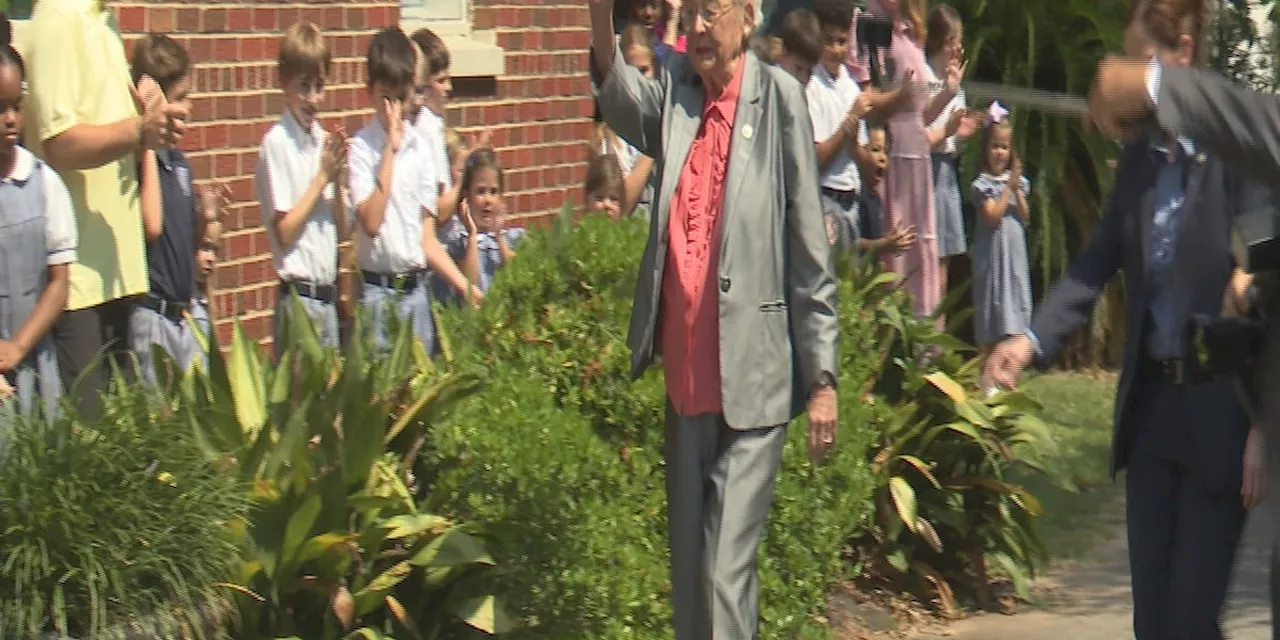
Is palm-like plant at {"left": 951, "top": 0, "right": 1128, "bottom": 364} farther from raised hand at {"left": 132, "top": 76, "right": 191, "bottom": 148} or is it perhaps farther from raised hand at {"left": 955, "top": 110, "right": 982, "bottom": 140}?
raised hand at {"left": 132, "top": 76, "right": 191, "bottom": 148}

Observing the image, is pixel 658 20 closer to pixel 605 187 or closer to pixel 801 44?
pixel 801 44

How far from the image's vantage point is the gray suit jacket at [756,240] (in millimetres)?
5637

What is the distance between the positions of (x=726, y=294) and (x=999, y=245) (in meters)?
6.13

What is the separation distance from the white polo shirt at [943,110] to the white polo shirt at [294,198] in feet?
13.9

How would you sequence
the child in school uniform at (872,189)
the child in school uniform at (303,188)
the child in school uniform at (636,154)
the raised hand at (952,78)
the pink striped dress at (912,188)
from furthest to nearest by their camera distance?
the pink striped dress at (912,188)
the raised hand at (952,78)
the child in school uniform at (872,189)
the child in school uniform at (636,154)
the child in school uniform at (303,188)

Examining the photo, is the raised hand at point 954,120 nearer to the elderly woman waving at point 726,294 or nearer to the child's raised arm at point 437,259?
the child's raised arm at point 437,259

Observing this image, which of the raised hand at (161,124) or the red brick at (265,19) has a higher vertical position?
the red brick at (265,19)

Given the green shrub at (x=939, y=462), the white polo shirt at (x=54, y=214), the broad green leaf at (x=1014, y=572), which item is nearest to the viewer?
the white polo shirt at (x=54, y=214)

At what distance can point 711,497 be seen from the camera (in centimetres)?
575

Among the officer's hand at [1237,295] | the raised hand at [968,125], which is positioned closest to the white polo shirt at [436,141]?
the raised hand at [968,125]

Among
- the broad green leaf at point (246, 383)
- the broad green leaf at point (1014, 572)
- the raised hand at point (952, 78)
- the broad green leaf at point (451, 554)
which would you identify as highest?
the raised hand at point (952, 78)

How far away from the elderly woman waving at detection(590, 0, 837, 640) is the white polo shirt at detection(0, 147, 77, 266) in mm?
1552

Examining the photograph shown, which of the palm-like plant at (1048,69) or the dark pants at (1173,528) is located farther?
the palm-like plant at (1048,69)

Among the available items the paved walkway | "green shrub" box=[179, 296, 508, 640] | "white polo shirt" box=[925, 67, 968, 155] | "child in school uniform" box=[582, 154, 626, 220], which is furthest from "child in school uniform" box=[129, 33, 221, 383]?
"white polo shirt" box=[925, 67, 968, 155]
